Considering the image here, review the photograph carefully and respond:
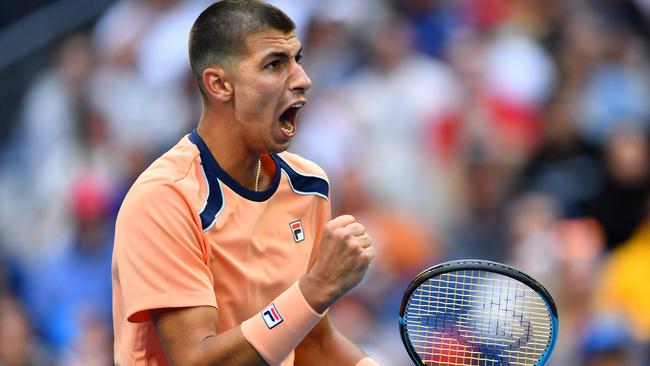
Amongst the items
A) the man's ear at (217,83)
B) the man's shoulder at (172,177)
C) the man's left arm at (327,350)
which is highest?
the man's ear at (217,83)

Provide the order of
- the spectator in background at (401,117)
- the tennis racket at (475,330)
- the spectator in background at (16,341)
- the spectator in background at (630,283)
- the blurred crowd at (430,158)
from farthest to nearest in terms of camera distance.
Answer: the spectator in background at (401,117) → the spectator in background at (16,341) → the blurred crowd at (430,158) → the spectator in background at (630,283) → the tennis racket at (475,330)

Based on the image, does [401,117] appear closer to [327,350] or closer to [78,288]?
[78,288]

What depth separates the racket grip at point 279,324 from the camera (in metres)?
3.20

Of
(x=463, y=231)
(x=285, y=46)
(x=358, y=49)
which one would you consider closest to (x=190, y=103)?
(x=358, y=49)

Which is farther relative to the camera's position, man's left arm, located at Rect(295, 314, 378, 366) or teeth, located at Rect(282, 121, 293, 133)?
man's left arm, located at Rect(295, 314, 378, 366)

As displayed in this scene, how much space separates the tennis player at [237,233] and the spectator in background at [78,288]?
3956 mm

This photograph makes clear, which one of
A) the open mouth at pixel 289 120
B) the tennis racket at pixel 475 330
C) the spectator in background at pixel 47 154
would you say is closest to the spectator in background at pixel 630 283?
the tennis racket at pixel 475 330

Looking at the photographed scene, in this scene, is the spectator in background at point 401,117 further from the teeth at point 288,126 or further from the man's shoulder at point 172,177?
the man's shoulder at point 172,177

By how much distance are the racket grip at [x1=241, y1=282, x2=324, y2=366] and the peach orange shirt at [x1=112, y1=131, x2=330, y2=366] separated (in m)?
0.16

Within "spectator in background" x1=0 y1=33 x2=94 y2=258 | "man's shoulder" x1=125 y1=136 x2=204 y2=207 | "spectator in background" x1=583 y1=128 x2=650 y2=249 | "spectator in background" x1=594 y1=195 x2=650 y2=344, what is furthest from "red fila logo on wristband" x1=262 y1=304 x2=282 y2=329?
"spectator in background" x1=0 y1=33 x2=94 y2=258

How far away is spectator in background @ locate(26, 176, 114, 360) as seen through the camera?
7598 millimetres

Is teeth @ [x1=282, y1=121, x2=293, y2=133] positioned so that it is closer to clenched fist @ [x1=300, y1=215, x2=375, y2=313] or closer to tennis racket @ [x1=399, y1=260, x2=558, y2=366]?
clenched fist @ [x1=300, y1=215, x2=375, y2=313]

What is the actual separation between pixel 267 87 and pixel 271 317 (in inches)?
28.1

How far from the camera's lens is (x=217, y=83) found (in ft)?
11.6
